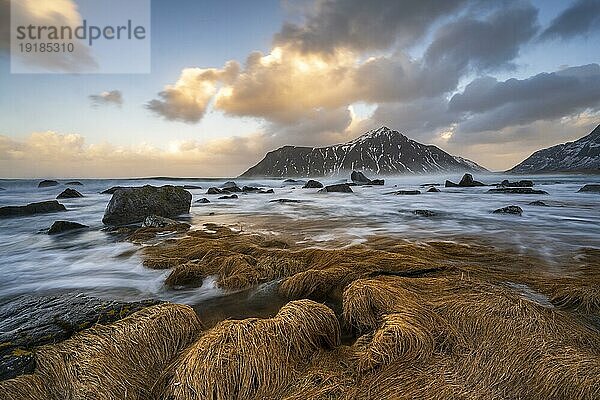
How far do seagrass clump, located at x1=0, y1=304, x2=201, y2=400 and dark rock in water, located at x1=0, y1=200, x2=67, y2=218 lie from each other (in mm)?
13988

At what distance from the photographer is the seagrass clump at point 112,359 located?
6.91 feet

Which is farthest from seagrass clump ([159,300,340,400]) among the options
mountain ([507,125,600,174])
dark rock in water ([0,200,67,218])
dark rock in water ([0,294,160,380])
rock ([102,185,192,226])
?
mountain ([507,125,600,174])

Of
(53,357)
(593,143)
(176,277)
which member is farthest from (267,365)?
(593,143)

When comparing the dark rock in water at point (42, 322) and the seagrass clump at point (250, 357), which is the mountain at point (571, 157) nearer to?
the seagrass clump at point (250, 357)

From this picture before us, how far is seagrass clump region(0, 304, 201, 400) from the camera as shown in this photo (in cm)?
211

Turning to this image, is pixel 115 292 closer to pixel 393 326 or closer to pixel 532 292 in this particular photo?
pixel 393 326

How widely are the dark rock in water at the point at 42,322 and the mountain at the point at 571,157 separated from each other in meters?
179

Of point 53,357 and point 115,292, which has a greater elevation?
point 53,357

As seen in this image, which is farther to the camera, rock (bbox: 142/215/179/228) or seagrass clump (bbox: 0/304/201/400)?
rock (bbox: 142/215/179/228)

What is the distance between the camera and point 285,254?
5477mm

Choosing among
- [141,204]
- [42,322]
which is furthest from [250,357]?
[141,204]

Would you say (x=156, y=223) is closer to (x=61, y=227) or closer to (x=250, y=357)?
(x=61, y=227)

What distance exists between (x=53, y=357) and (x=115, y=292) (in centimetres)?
238

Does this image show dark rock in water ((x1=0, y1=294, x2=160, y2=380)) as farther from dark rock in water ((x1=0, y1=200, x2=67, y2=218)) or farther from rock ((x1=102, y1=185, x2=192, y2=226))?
dark rock in water ((x1=0, y1=200, x2=67, y2=218))
